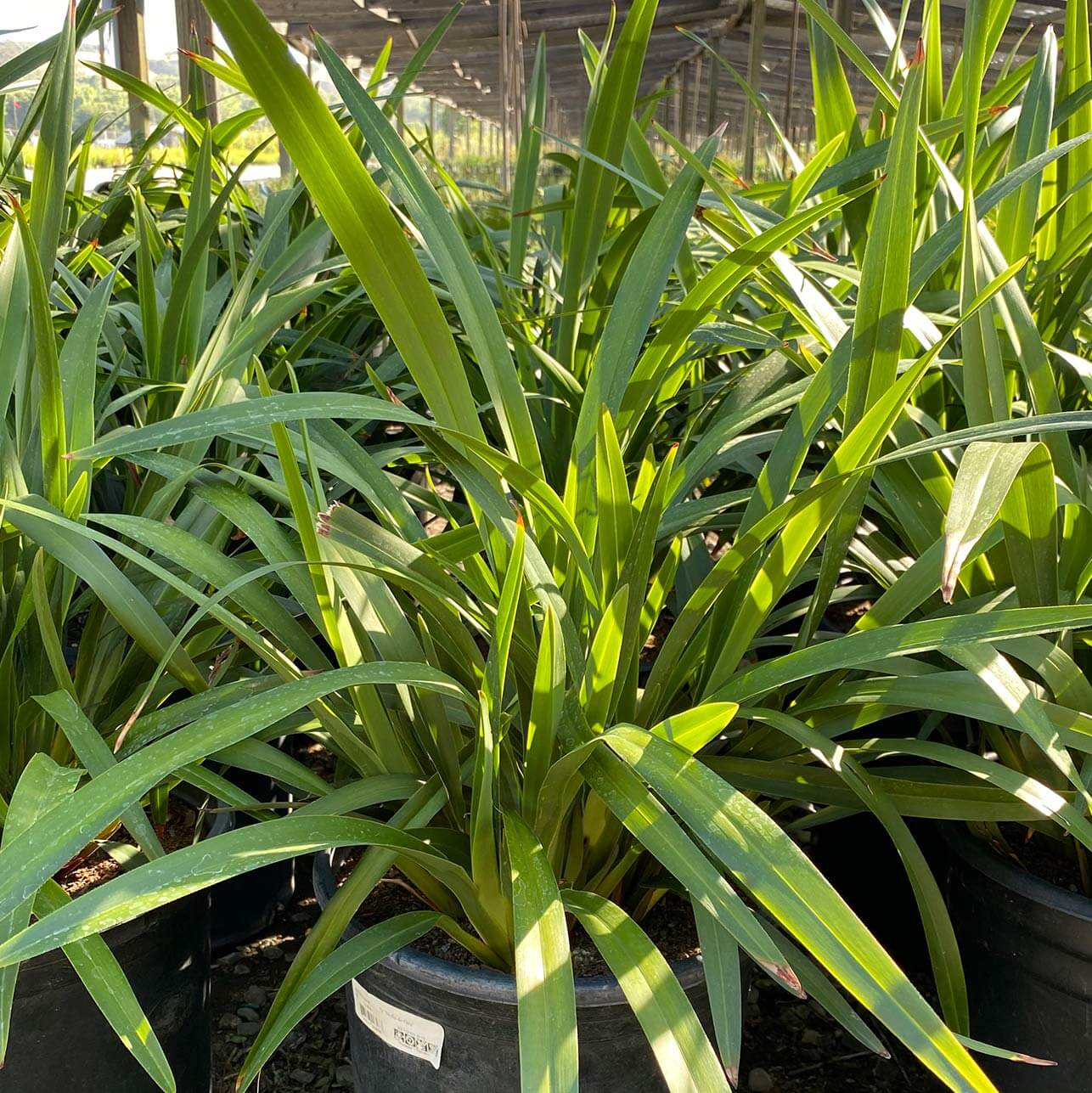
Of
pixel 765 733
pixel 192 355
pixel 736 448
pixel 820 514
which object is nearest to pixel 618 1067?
pixel 765 733

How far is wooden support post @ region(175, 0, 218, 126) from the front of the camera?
139cm

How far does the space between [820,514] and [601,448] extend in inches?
4.6

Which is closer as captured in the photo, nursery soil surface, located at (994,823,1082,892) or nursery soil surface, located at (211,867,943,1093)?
nursery soil surface, located at (994,823,1082,892)

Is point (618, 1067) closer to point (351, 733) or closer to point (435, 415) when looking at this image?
point (351, 733)

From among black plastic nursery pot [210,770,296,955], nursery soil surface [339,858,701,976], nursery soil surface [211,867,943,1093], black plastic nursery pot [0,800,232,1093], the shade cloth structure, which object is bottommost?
nursery soil surface [211,867,943,1093]

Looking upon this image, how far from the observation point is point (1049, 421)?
1.57 feet

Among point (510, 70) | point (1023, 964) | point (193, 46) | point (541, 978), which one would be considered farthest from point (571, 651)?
point (510, 70)

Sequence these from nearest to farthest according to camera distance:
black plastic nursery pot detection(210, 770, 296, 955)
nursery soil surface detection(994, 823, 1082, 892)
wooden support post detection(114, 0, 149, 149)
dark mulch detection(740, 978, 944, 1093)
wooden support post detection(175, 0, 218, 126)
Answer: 1. nursery soil surface detection(994, 823, 1082, 892)
2. dark mulch detection(740, 978, 944, 1093)
3. black plastic nursery pot detection(210, 770, 296, 955)
4. wooden support post detection(175, 0, 218, 126)
5. wooden support post detection(114, 0, 149, 149)

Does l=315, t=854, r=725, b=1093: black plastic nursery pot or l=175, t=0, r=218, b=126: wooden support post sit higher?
l=175, t=0, r=218, b=126: wooden support post

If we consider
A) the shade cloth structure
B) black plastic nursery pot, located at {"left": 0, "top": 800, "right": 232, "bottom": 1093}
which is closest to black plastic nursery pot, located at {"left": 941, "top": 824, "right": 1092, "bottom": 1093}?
black plastic nursery pot, located at {"left": 0, "top": 800, "right": 232, "bottom": 1093}

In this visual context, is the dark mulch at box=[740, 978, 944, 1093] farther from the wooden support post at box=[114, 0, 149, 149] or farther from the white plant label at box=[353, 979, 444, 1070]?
the wooden support post at box=[114, 0, 149, 149]

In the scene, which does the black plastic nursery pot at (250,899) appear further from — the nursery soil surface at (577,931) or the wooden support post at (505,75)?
the wooden support post at (505,75)

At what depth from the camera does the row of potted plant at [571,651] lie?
47 centimetres

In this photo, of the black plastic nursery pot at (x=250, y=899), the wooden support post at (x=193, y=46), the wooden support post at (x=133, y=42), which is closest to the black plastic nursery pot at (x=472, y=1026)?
the black plastic nursery pot at (x=250, y=899)
